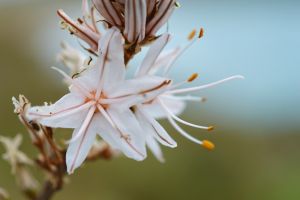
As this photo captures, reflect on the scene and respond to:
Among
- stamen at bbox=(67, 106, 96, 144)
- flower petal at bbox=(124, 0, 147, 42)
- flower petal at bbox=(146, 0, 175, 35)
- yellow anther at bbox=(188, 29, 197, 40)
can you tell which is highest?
flower petal at bbox=(124, 0, 147, 42)

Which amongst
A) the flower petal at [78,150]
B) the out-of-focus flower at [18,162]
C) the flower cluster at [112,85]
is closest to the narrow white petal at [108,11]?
the flower cluster at [112,85]

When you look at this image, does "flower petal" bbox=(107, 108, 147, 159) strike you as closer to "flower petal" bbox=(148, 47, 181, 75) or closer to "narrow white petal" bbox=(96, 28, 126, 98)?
"narrow white petal" bbox=(96, 28, 126, 98)

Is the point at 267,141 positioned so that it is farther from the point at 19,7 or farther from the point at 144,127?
the point at 144,127

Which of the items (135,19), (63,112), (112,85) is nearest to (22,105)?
(63,112)

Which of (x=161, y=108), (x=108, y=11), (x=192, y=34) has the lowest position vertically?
(x=161, y=108)

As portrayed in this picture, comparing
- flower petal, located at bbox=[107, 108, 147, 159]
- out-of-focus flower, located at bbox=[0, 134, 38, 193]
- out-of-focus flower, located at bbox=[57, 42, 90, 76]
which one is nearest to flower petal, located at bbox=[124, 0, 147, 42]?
flower petal, located at bbox=[107, 108, 147, 159]

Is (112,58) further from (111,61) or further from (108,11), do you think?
(108,11)
